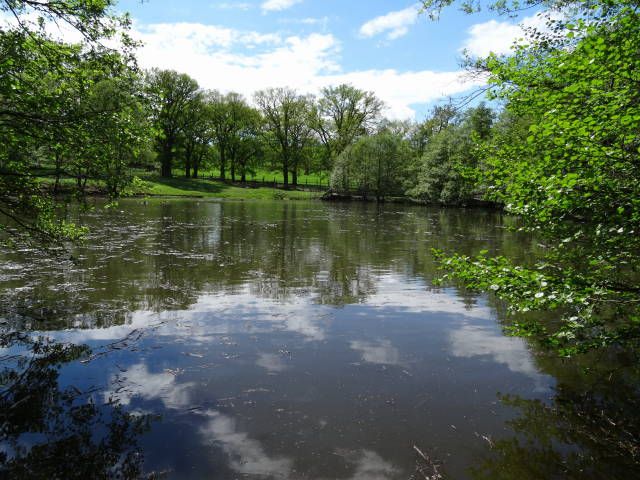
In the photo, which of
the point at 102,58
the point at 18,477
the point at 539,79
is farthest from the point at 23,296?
the point at 539,79

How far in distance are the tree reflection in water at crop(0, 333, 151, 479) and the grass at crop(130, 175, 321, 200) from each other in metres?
70.8

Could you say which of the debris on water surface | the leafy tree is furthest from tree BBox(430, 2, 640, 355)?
the leafy tree

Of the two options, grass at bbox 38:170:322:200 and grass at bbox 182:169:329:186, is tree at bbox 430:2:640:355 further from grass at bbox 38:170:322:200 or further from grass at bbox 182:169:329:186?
grass at bbox 182:169:329:186

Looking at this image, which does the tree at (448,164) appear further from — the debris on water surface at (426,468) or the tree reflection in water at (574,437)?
the debris on water surface at (426,468)

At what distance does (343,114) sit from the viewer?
10262 cm

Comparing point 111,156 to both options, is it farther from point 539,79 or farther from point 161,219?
point 161,219

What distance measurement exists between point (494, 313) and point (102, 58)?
1296cm

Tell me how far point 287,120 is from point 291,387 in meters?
96.3

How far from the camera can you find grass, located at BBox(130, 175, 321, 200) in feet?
261

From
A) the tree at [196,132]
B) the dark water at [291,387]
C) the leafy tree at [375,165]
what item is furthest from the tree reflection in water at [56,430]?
the tree at [196,132]

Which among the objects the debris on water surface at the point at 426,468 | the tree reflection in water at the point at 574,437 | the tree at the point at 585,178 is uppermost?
the tree at the point at 585,178

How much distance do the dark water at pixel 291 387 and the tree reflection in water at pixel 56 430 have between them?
0.09 ft

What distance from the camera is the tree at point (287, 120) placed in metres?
98.2

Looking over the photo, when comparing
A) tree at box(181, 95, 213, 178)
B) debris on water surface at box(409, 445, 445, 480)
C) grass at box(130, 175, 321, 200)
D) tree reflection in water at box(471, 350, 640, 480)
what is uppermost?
tree at box(181, 95, 213, 178)
